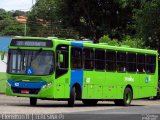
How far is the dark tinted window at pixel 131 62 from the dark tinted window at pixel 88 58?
3646mm

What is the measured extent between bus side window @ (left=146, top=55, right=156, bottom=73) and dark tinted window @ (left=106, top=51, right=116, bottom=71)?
369cm

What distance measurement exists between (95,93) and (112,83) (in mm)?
1818

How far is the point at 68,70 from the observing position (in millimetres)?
25469

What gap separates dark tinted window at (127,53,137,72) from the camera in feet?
101

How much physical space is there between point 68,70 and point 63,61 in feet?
1.61


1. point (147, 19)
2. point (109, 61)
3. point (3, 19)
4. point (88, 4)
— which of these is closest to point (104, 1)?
point (88, 4)

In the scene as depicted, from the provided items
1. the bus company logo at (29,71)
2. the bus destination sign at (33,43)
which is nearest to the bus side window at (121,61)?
the bus destination sign at (33,43)

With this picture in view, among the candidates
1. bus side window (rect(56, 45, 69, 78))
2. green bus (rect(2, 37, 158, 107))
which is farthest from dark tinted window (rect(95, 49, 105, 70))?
bus side window (rect(56, 45, 69, 78))

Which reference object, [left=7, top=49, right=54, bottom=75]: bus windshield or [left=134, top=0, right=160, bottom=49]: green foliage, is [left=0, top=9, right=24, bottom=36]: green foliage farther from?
[left=7, top=49, right=54, bottom=75]: bus windshield

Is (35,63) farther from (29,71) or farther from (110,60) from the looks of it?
(110,60)

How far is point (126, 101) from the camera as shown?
31234 mm

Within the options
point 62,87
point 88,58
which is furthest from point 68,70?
point 88,58

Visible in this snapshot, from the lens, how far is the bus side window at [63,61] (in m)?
24.9

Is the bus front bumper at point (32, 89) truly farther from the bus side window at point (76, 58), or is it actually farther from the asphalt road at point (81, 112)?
the bus side window at point (76, 58)
